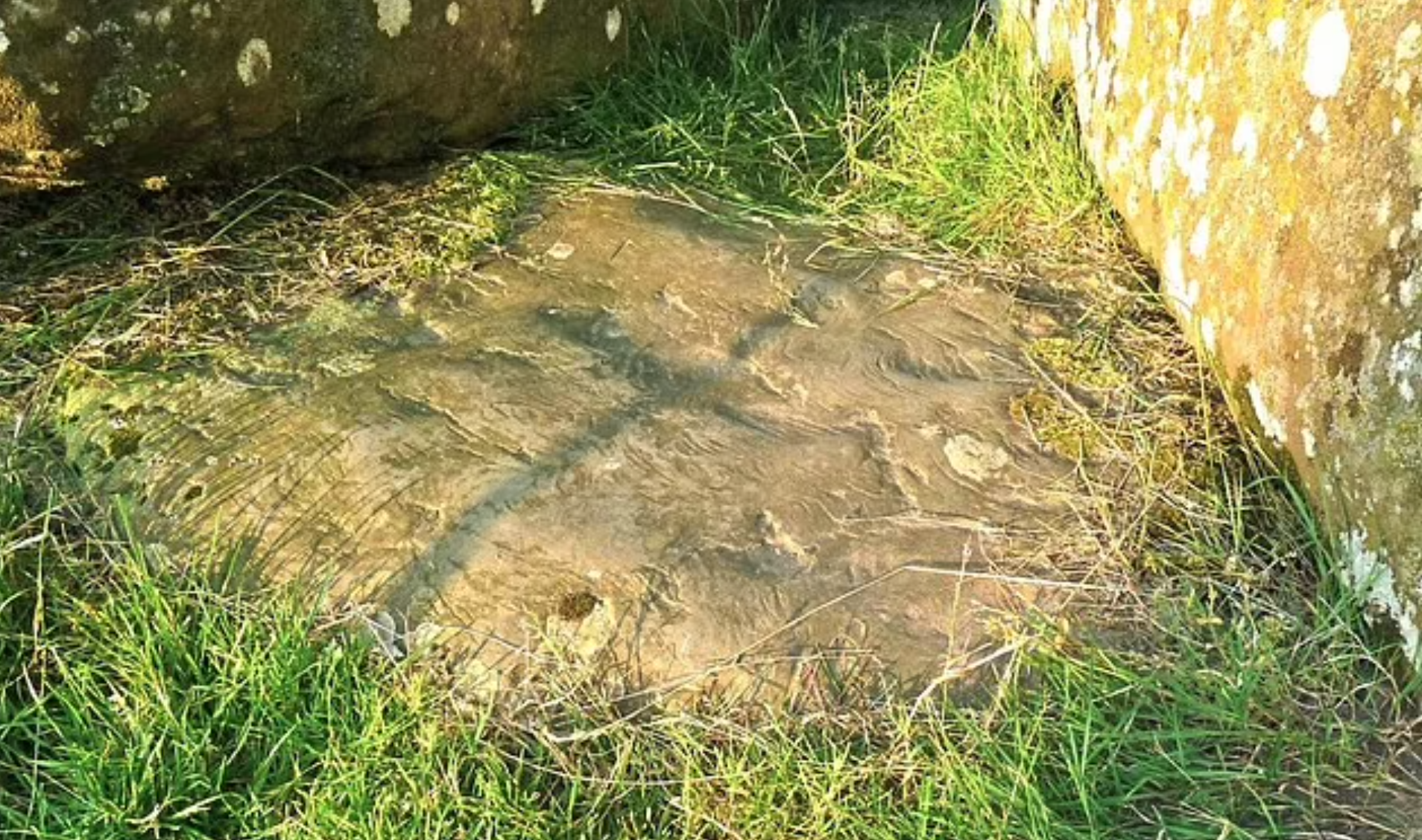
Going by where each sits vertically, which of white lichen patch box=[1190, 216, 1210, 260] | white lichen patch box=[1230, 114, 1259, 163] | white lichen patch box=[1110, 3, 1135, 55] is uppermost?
white lichen patch box=[1110, 3, 1135, 55]

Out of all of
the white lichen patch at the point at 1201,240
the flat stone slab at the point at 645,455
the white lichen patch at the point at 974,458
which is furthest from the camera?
the white lichen patch at the point at 1201,240

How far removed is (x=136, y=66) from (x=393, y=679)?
1292 millimetres

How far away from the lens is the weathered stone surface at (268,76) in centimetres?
263

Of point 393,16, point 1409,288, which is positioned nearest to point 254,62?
point 393,16

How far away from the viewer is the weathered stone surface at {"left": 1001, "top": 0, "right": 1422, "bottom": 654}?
2184mm

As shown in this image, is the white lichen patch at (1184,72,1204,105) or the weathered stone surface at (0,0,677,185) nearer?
the weathered stone surface at (0,0,677,185)

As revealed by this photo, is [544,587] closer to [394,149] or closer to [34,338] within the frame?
[34,338]

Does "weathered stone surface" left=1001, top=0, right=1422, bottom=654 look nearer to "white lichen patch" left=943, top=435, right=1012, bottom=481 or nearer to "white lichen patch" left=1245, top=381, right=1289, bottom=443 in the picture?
"white lichen patch" left=1245, top=381, right=1289, bottom=443

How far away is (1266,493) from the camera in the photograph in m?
2.46

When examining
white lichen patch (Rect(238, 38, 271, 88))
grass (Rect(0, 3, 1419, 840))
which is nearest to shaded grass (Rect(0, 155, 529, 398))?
grass (Rect(0, 3, 1419, 840))

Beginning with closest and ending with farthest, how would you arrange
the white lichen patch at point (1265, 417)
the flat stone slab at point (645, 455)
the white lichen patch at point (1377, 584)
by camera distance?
the white lichen patch at point (1377, 584)
the flat stone slab at point (645, 455)
the white lichen patch at point (1265, 417)

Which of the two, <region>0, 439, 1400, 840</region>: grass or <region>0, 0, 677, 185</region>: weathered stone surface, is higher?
<region>0, 0, 677, 185</region>: weathered stone surface

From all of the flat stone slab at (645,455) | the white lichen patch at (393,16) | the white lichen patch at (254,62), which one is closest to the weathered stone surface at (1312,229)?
the flat stone slab at (645,455)

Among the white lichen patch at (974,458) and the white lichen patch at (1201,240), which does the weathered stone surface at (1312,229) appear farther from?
the white lichen patch at (974,458)
